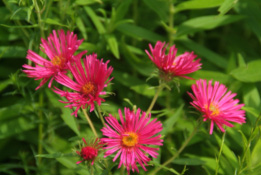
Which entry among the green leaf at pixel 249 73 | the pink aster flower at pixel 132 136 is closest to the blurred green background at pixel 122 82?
the green leaf at pixel 249 73

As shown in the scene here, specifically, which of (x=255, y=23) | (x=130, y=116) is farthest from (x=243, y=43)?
(x=130, y=116)

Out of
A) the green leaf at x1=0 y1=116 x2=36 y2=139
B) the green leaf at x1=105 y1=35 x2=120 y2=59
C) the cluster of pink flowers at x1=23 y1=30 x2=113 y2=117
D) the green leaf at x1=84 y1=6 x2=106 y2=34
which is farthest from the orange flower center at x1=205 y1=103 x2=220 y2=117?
the green leaf at x1=0 y1=116 x2=36 y2=139

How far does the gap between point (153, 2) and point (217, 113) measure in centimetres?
57

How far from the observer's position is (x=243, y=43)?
1.64 m

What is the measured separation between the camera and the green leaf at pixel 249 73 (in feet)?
4.07

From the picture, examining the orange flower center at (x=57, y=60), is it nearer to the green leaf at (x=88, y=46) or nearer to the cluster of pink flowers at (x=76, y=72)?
the cluster of pink flowers at (x=76, y=72)

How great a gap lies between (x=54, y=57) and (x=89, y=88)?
0.49ft

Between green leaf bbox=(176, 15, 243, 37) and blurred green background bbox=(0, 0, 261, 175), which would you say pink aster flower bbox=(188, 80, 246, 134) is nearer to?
blurred green background bbox=(0, 0, 261, 175)

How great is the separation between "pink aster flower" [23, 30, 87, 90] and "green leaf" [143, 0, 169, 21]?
0.45 m

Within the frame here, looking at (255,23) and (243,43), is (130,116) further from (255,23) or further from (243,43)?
(243,43)

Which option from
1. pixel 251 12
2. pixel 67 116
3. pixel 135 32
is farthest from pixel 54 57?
pixel 251 12

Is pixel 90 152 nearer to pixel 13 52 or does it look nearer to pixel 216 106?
pixel 216 106

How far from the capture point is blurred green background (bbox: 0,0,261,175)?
116 centimetres

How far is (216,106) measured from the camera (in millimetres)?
977
